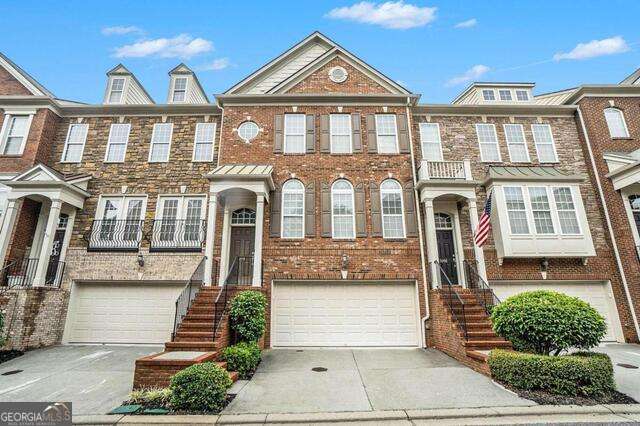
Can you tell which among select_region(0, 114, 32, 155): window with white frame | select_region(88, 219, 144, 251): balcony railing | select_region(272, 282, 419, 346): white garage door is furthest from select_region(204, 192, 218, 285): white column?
select_region(0, 114, 32, 155): window with white frame

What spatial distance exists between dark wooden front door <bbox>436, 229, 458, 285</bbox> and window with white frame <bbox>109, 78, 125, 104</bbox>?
14660 mm

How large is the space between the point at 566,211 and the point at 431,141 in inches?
216

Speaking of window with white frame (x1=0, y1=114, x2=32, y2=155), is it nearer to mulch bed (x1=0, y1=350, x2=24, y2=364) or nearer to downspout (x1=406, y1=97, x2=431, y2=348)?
mulch bed (x1=0, y1=350, x2=24, y2=364)

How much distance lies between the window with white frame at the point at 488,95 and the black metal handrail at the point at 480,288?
841 cm

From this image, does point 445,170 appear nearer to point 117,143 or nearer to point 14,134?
point 117,143

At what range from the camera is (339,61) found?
13312mm

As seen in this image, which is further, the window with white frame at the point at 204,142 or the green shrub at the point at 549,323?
the window with white frame at the point at 204,142

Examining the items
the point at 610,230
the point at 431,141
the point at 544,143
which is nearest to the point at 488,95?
the point at 544,143

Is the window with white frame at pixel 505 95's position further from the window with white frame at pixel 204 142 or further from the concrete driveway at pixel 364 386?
the window with white frame at pixel 204 142

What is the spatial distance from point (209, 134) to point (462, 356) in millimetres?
11825

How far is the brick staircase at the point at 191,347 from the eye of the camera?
19.6 ft

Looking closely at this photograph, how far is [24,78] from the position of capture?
13.0 meters

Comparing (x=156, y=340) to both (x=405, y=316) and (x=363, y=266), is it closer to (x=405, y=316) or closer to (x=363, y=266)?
(x=363, y=266)

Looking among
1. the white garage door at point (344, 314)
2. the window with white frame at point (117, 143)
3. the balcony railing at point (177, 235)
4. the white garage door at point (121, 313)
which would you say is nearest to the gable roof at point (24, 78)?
the window with white frame at point (117, 143)
